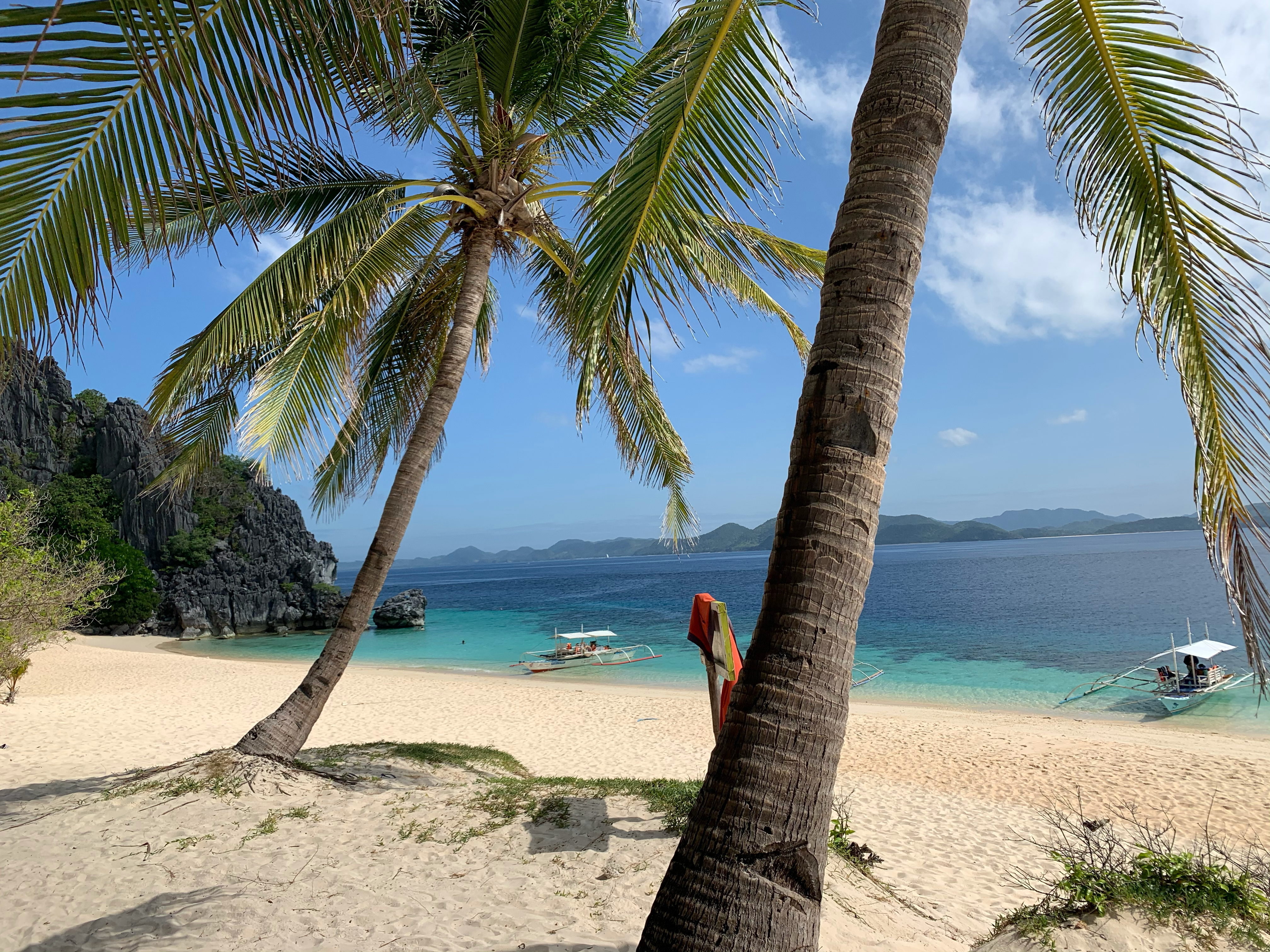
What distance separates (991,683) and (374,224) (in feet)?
79.8

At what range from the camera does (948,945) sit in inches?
163

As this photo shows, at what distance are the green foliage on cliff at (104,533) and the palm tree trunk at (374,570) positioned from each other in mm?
37975

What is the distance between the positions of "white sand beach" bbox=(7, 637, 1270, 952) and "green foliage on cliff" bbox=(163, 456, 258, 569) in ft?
107

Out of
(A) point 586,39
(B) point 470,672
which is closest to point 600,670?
(B) point 470,672

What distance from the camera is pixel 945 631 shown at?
3853 cm

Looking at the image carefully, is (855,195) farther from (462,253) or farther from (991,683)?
(991,683)

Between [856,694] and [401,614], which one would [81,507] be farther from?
[856,694]

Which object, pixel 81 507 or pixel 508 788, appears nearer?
pixel 508 788

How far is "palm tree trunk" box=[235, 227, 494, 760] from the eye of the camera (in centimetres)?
621

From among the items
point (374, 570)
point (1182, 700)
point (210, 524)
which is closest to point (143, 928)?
point (374, 570)

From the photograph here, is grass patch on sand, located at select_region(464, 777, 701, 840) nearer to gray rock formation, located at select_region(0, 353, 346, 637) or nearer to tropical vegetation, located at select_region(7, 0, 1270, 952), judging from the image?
tropical vegetation, located at select_region(7, 0, 1270, 952)

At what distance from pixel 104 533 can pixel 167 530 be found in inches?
127

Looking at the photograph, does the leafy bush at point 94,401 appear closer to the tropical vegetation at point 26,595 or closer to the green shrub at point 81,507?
the green shrub at point 81,507

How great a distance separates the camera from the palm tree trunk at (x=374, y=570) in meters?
6.21
